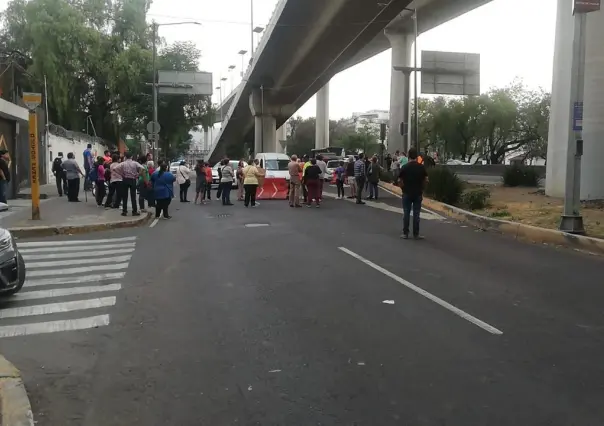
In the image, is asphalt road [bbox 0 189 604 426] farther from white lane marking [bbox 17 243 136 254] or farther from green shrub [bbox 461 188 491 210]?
green shrub [bbox 461 188 491 210]

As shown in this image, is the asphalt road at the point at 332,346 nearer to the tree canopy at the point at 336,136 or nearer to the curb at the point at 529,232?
the curb at the point at 529,232

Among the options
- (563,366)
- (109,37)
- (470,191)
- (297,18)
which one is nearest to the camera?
(563,366)

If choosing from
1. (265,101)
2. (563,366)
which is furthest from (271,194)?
(265,101)

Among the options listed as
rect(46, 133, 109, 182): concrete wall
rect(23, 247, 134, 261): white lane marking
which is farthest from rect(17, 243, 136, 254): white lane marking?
rect(46, 133, 109, 182): concrete wall

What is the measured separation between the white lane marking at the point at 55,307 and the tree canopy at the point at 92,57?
33.3 metres

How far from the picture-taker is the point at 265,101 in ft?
170

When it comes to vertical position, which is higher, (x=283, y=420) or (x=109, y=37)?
(x=109, y=37)

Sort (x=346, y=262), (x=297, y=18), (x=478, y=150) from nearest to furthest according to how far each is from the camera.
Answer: (x=346, y=262), (x=297, y=18), (x=478, y=150)

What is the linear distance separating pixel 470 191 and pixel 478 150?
174 feet

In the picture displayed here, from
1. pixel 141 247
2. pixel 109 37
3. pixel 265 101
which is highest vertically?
pixel 109 37

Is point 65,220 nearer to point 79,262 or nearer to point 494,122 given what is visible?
point 79,262

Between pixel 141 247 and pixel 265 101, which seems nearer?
pixel 141 247

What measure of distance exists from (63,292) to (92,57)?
4065cm

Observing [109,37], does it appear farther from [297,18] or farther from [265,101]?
[297,18]
